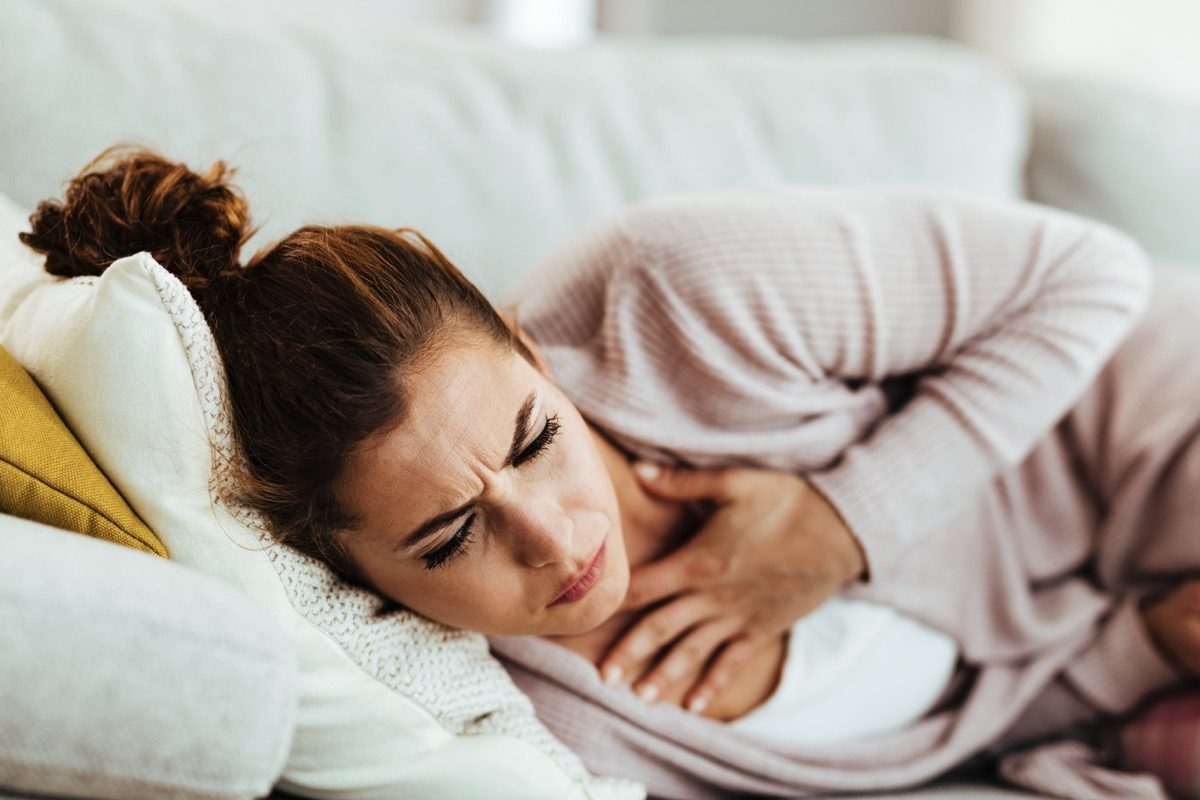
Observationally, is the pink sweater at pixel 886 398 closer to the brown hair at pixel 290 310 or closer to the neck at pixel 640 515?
the neck at pixel 640 515

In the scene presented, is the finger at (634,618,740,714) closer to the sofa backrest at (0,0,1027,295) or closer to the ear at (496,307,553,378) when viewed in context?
the ear at (496,307,553,378)

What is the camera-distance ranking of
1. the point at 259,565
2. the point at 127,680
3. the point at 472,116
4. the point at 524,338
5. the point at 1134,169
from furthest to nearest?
1. the point at 1134,169
2. the point at 472,116
3. the point at 524,338
4. the point at 259,565
5. the point at 127,680

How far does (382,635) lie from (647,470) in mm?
322

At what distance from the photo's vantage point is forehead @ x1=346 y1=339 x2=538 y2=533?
0.78 meters

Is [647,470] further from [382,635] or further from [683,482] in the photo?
[382,635]

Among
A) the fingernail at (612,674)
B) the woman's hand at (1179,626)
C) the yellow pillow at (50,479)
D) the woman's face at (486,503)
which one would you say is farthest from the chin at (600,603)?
the woman's hand at (1179,626)

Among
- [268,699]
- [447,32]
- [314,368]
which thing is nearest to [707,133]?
[447,32]

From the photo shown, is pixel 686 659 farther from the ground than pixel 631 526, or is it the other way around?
pixel 631 526

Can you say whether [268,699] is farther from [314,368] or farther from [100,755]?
[314,368]

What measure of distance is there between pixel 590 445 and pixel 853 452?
309mm

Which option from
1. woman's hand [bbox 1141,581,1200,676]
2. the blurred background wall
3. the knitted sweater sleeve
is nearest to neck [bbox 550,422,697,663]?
the knitted sweater sleeve

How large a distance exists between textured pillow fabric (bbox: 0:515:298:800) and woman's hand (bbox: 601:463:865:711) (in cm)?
46

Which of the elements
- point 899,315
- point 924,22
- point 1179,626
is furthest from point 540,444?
point 924,22

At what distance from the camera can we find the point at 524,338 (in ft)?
3.20
